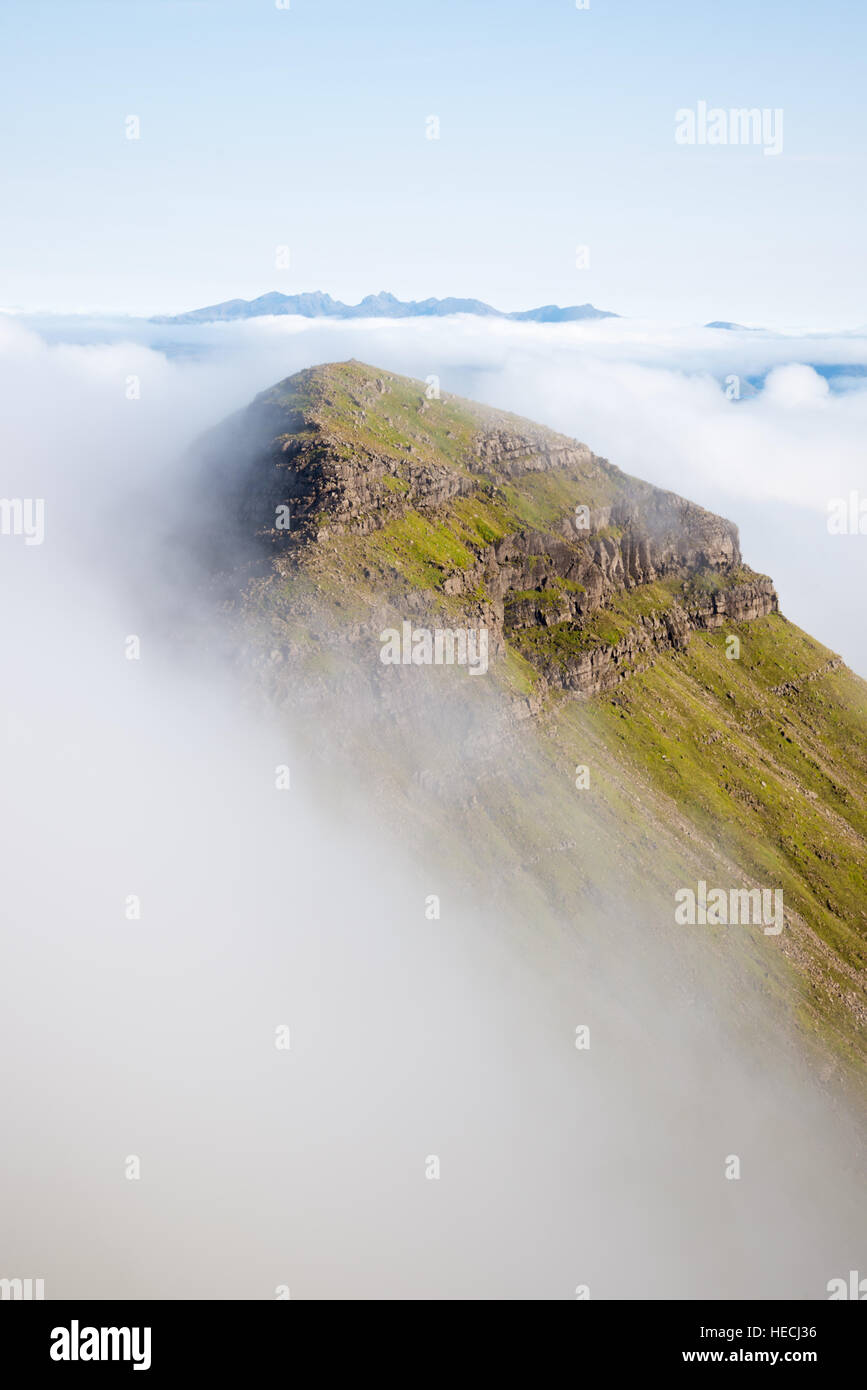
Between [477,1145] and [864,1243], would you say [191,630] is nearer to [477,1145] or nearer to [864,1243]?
[477,1145]

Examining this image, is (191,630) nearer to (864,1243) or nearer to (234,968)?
(234,968)

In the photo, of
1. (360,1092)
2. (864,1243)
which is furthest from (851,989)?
(360,1092)

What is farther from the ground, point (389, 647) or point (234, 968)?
point (389, 647)
